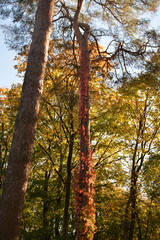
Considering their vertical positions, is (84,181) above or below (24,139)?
below

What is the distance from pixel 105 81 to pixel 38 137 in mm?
4334

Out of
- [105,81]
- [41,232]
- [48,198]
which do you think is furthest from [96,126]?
[41,232]

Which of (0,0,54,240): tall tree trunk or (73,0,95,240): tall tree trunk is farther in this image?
(73,0,95,240): tall tree trunk

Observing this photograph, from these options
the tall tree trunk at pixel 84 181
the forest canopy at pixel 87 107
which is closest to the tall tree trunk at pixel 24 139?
the forest canopy at pixel 87 107

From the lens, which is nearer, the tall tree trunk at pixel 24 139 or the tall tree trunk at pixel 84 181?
the tall tree trunk at pixel 24 139

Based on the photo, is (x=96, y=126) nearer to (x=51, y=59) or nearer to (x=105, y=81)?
(x=105, y=81)

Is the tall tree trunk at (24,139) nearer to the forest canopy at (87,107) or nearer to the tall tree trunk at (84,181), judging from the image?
the forest canopy at (87,107)

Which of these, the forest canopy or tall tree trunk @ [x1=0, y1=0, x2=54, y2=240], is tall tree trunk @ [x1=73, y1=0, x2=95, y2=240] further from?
tall tree trunk @ [x1=0, y1=0, x2=54, y2=240]

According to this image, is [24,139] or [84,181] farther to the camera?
[84,181]

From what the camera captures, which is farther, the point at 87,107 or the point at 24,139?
the point at 87,107

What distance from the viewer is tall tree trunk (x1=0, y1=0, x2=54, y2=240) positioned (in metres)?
3.30

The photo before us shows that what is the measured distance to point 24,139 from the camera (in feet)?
12.5

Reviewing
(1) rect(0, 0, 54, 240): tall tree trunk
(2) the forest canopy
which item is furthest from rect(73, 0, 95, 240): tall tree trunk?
(1) rect(0, 0, 54, 240): tall tree trunk

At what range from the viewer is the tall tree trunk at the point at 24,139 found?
330 centimetres
